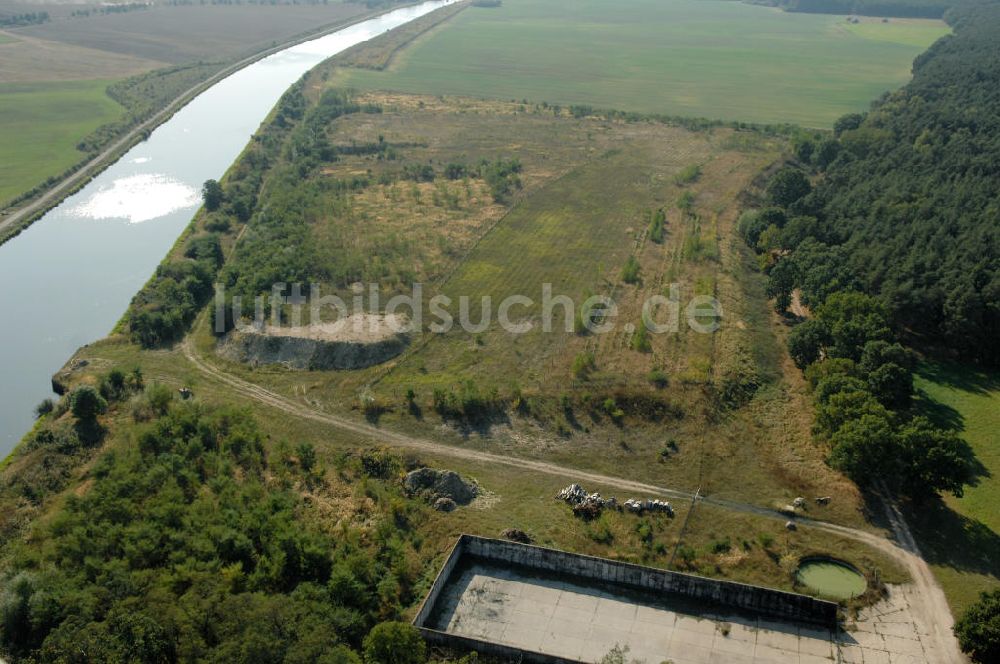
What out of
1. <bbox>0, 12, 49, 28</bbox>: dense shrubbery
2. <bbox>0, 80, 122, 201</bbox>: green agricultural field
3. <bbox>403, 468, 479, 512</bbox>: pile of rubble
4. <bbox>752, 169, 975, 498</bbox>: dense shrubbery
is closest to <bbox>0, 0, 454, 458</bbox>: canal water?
<bbox>0, 80, 122, 201</bbox>: green agricultural field

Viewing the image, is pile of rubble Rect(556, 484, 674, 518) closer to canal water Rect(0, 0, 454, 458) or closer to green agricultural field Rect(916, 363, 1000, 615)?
green agricultural field Rect(916, 363, 1000, 615)

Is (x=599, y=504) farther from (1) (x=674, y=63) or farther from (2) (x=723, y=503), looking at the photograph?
(1) (x=674, y=63)

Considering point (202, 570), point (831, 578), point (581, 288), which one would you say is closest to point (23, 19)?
point (581, 288)

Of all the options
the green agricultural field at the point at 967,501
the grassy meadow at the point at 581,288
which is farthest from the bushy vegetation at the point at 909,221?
the grassy meadow at the point at 581,288

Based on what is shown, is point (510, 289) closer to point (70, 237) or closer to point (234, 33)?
point (70, 237)

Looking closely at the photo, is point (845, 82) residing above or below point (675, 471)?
above

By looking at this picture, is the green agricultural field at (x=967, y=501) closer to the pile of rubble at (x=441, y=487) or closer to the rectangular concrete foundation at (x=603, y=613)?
the rectangular concrete foundation at (x=603, y=613)

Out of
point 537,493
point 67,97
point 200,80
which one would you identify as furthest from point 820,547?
point 200,80
